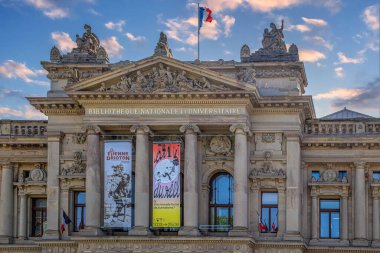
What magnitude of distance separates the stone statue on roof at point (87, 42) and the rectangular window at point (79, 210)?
943 cm

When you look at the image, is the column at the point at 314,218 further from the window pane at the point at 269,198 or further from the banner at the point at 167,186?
the banner at the point at 167,186

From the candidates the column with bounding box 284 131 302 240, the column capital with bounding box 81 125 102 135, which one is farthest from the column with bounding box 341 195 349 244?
the column capital with bounding box 81 125 102 135

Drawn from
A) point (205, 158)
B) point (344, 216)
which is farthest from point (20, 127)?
point (344, 216)

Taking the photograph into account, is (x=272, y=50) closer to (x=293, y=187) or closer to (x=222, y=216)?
(x=293, y=187)

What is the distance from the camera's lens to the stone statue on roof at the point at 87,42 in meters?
67.9

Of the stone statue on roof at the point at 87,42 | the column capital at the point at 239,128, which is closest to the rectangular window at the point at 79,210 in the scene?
the stone statue on roof at the point at 87,42

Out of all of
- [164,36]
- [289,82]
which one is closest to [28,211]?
[164,36]

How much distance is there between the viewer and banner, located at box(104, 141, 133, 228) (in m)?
63.1

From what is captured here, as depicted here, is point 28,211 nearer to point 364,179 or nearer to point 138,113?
point 138,113

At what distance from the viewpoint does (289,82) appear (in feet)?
214

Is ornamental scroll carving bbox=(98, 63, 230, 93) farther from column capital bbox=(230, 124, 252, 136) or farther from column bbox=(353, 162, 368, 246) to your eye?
column bbox=(353, 162, 368, 246)

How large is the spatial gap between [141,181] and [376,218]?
15.4 meters

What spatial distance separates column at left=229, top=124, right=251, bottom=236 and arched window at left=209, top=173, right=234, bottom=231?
2.21 meters

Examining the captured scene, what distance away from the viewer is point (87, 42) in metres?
68.2
